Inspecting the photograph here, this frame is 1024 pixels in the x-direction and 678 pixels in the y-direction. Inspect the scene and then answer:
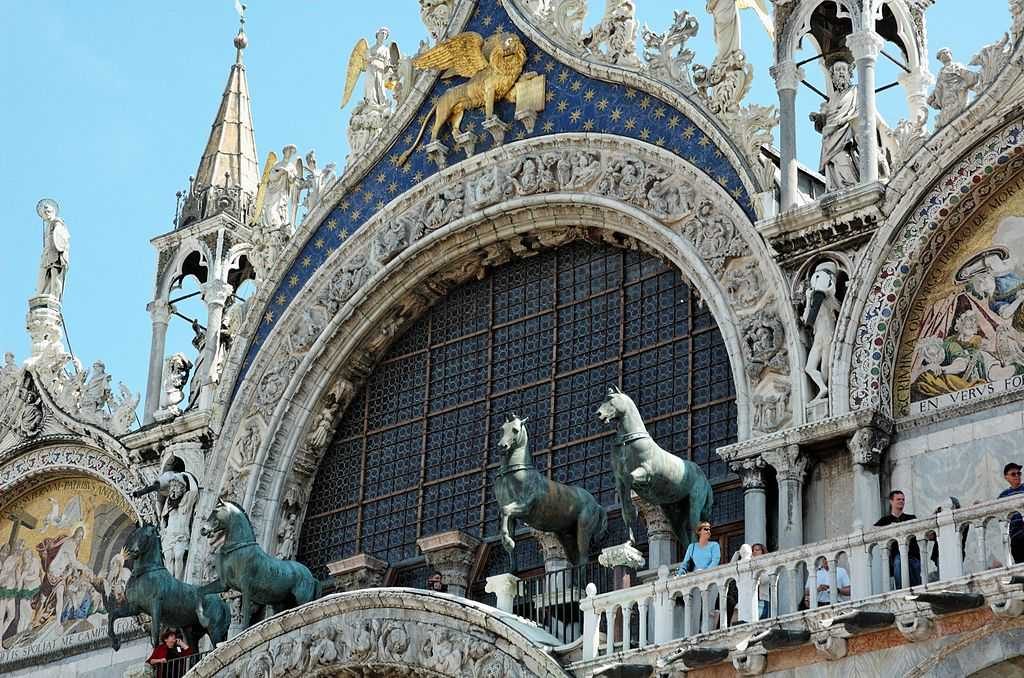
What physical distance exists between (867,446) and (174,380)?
10672mm

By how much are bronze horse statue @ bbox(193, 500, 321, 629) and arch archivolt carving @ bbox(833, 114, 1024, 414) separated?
Answer: 22.0 ft

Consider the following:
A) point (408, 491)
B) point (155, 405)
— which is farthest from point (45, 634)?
point (408, 491)

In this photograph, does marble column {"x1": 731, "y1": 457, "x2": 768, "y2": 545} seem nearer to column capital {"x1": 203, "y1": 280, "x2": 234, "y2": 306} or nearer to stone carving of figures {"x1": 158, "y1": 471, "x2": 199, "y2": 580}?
stone carving of figures {"x1": 158, "y1": 471, "x2": 199, "y2": 580}

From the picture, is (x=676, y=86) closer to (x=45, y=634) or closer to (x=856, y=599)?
(x=856, y=599)

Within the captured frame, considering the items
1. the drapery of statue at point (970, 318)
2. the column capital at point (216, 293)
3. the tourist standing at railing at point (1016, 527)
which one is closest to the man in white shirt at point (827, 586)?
the tourist standing at railing at point (1016, 527)

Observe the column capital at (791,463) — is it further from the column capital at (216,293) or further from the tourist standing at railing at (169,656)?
the column capital at (216,293)

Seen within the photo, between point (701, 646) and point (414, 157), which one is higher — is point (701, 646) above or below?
below

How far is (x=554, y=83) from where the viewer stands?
25.7 meters

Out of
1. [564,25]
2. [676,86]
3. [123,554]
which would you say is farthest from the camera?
[123,554]

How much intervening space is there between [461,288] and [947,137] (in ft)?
23.5

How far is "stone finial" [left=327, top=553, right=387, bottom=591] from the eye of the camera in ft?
82.0

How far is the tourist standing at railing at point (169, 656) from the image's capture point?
81.5 feet

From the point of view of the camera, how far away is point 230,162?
1160 inches

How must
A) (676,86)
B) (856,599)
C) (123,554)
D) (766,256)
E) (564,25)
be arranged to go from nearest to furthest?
(856,599), (766,256), (676,86), (564,25), (123,554)
